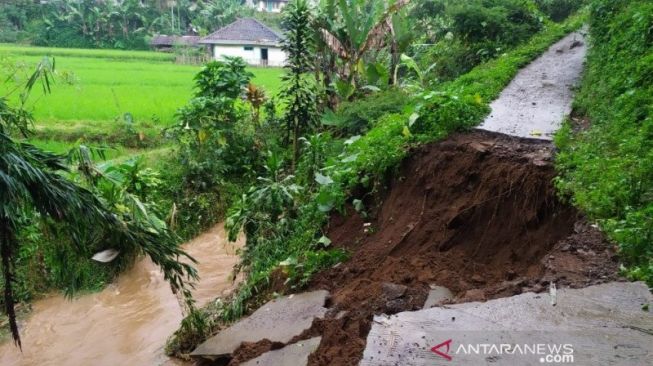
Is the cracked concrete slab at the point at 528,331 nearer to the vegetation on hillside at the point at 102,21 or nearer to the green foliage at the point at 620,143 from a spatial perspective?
the green foliage at the point at 620,143

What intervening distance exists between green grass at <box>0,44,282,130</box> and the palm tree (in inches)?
32.1

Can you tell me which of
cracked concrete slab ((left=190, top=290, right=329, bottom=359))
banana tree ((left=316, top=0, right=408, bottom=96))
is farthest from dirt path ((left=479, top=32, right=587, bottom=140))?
banana tree ((left=316, top=0, right=408, bottom=96))

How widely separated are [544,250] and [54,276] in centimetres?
592

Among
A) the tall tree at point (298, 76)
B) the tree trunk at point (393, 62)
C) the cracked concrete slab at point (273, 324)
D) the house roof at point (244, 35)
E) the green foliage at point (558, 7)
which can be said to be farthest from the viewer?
the house roof at point (244, 35)

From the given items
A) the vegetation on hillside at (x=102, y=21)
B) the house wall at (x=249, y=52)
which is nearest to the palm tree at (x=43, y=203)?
the house wall at (x=249, y=52)

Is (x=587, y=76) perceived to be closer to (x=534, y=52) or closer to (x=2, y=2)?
(x=534, y=52)

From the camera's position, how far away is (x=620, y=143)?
11.9ft

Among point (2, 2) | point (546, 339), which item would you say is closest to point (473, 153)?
point (546, 339)

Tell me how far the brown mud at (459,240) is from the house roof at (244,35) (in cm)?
2397

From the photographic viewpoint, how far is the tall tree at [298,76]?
7.94m

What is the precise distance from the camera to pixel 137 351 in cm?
514

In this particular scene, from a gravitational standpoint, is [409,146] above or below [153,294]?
above

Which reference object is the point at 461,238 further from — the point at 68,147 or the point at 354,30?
the point at 68,147

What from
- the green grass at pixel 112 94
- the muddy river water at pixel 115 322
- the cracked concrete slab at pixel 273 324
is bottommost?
the muddy river water at pixel 115 322
